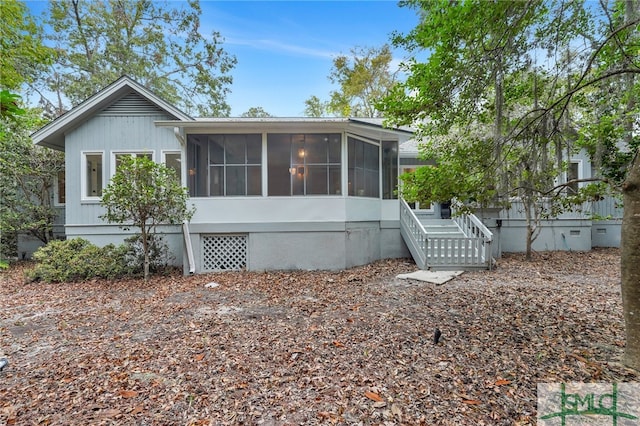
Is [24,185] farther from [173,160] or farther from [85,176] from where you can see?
[173,160]

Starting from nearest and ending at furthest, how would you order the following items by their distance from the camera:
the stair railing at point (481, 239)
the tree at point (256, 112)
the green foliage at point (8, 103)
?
the green foliage at point (8, 103) → the stair railing at point (481, 239) → the tree at point (256, 112)

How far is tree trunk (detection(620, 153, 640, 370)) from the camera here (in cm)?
275

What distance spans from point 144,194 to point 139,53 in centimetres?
1607

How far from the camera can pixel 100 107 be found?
901 cm

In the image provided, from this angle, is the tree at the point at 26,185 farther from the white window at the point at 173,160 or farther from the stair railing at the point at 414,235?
the stair railing at the point at 414,235

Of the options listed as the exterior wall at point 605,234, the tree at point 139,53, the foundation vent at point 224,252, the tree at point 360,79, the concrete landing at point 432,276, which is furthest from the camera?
the tree at point 360,79

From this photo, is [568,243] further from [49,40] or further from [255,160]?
[49,40]

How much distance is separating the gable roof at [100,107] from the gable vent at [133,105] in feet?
0.10

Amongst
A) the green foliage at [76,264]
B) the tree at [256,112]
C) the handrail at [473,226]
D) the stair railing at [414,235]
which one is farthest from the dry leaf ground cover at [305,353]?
the tree at [256,112]

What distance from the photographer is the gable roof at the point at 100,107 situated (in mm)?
8602

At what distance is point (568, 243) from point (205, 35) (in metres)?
23.2

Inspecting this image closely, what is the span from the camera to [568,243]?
11117 millimetres

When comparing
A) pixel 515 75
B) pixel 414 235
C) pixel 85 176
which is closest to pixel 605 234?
pixel 414 235

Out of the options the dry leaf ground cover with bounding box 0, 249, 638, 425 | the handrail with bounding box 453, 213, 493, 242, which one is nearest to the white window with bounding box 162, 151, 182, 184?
the dry leaf ground cover with bounding box 0, 249, 638, 425
